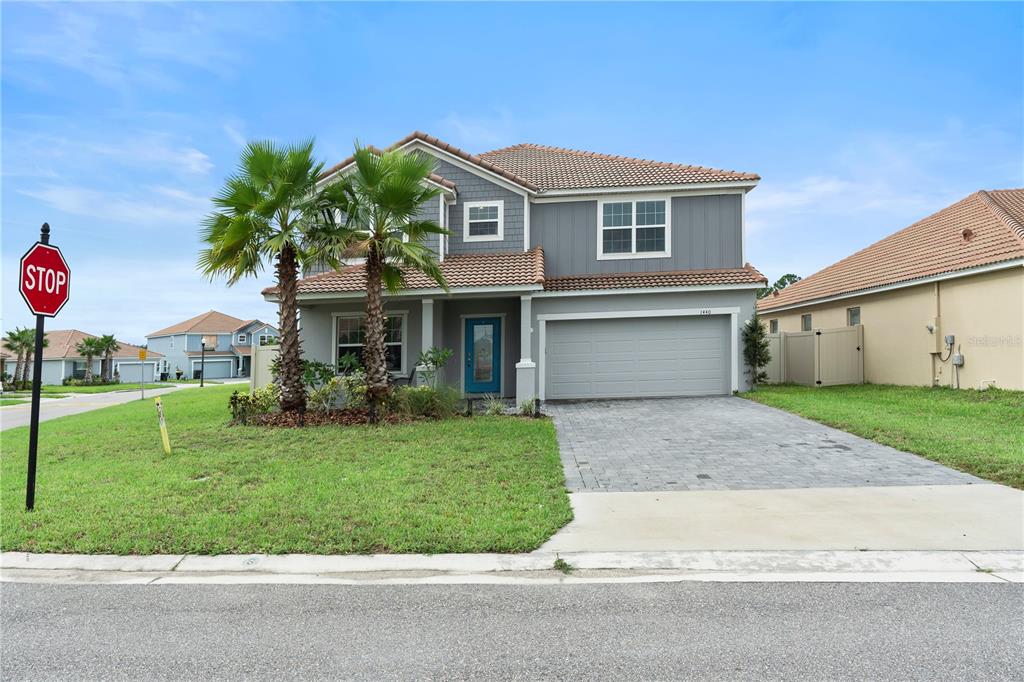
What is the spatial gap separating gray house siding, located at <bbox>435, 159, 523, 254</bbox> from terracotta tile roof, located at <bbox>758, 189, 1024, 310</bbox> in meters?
11.8

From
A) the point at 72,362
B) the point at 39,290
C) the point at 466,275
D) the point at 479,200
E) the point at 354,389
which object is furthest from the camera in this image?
the point at 72,362

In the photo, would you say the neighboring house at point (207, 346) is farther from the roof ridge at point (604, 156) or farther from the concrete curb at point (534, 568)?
the concrete curb at point (534, 568)

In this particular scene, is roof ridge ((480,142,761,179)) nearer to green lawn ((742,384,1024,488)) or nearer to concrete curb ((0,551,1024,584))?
green lawn ((742,384,1024,488))

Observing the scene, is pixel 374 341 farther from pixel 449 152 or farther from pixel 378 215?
pixel 449 152

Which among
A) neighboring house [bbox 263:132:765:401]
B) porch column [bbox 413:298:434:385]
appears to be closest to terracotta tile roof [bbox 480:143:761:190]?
neighboring house [bbox 263:132:765:401]

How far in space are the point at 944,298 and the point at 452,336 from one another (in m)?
14.0

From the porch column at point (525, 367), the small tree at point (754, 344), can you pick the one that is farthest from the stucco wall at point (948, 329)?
the porch column at point (525, 367)

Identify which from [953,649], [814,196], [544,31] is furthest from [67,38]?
Answer: [814,196]

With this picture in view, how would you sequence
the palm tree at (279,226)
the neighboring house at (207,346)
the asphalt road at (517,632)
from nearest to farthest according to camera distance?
the asphalt road at (517,632)
the palm tree at (279,226)
the neighboring house at (207,346)

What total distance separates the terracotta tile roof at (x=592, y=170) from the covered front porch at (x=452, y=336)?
4230 mm

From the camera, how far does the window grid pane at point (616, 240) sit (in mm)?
16188

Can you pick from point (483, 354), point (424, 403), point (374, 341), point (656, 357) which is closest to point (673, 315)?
point (656, 357)

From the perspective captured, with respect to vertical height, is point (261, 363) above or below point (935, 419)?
above

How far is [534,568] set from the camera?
4520mm
